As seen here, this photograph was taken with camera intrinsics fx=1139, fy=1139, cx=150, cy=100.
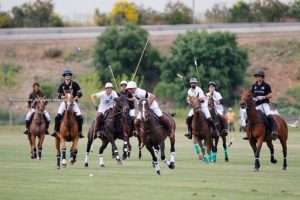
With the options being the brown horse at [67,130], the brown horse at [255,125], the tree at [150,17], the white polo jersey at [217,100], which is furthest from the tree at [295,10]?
the brown horse at [255,125]

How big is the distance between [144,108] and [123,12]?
9883 centimetres

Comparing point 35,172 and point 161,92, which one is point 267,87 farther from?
point 161,92

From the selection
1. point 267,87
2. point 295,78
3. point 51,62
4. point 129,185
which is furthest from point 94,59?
point 129,185

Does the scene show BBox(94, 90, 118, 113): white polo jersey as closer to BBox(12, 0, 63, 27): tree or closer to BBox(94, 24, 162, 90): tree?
BBox(94, 24, 162, 90): tree

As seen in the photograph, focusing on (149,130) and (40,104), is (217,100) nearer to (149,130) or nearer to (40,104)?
(40,104)

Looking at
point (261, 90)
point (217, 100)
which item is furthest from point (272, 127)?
point (217, 100)

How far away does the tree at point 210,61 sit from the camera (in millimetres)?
93688

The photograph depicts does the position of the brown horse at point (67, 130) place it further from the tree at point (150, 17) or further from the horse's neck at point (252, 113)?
the tree at point (150, 17)

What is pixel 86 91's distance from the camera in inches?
3516

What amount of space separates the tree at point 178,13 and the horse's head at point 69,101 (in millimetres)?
91522

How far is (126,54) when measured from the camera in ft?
327

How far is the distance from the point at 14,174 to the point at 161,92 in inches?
2569

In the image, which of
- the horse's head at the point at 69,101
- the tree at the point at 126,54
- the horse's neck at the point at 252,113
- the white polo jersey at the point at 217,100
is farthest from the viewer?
the tree at the point at 126,54

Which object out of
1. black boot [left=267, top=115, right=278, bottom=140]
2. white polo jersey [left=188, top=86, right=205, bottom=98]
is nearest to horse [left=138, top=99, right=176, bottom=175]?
black boot [left=267, top=115, right=278, bottom=140]
